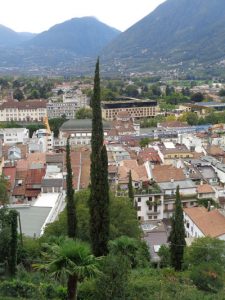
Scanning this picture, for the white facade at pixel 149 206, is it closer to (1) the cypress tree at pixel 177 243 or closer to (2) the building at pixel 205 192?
(2) the building at pixel 205 192

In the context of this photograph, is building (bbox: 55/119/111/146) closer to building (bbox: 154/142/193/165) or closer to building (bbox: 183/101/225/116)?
building (bbox: 154/142/193/165)

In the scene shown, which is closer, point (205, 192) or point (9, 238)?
point (9, 238)

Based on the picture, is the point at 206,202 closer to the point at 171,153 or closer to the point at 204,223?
the point at 204,223

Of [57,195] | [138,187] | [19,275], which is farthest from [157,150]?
[19,275]

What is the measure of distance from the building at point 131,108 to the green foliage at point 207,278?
66.7m

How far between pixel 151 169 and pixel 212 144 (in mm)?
19308

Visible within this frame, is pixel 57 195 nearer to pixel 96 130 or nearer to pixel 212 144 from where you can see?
pixel 96 130

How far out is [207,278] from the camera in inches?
568

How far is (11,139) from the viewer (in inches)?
2064

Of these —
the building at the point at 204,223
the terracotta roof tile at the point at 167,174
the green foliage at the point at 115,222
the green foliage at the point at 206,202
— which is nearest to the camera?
the green foliage at the point at 115,222

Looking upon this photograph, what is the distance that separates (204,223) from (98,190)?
11.7m

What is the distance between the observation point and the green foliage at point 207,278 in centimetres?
1428

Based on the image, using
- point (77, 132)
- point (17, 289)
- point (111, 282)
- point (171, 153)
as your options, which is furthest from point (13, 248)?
point (77, 132)

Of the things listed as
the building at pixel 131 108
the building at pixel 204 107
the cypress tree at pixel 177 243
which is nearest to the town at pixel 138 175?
the cypress tree at pixel 177 243
